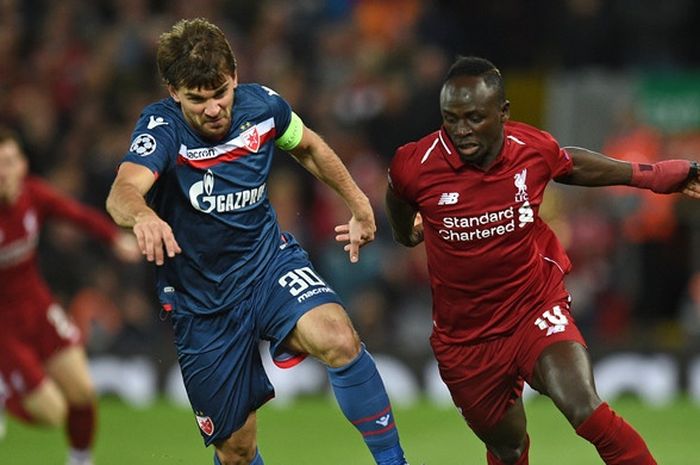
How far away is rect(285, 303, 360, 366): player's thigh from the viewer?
639 cm

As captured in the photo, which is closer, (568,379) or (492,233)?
(568,379)

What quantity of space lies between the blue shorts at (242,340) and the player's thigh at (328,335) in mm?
63

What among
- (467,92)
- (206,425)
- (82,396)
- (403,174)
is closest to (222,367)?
(206,425)

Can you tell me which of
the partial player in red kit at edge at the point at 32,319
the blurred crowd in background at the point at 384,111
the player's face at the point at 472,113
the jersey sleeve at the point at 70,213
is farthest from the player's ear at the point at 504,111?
the blurred crowd in background at the point at 384,111

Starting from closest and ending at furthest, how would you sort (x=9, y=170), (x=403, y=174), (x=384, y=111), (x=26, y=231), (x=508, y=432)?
1. (x=403, y=174)
2. (x=508, y=432)
3. (x=9, y=170)
4. (x=26, y=231)
5. (x=384, y=111)

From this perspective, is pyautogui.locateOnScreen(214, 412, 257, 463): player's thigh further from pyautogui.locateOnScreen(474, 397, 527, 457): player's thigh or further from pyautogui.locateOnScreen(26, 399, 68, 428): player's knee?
pyautogui.locateOnScreen(26, 399, 68, 428): player's knee

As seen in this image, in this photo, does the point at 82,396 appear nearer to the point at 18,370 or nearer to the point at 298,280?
the point at 18,370

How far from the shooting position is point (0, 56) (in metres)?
14.9

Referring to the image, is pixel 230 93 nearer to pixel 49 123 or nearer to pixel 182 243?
pixel 182 243

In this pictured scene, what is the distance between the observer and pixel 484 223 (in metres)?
6.61

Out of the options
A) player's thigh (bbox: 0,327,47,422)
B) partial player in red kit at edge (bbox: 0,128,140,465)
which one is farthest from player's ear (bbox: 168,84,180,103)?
player's thigh (bbox: 0,327,47,422)

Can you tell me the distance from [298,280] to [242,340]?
15.5 inches

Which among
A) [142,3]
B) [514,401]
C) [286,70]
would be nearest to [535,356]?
[514,401]

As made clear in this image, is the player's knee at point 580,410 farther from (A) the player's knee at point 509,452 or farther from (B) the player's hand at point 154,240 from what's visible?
(B) the player's hand at point 154,240
